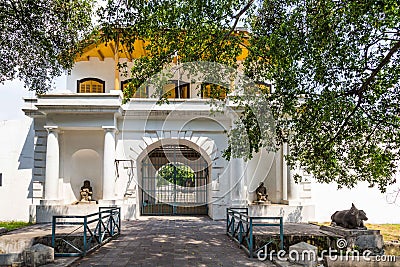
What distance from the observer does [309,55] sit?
8.43 meters

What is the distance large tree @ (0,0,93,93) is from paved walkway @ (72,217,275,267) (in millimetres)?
4633

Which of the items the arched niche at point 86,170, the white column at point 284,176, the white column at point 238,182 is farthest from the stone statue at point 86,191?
the white column at point 284,176

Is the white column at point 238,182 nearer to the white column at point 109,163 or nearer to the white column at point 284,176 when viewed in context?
the white column at point 284,176

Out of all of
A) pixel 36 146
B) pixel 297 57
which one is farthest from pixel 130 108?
pixel 297 57

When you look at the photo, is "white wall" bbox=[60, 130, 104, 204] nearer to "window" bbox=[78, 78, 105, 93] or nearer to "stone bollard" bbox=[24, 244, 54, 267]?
"window" bbox=[78, 78, 105, 93]

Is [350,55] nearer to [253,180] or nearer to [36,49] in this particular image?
[36,49]

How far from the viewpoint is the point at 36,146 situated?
1650cm

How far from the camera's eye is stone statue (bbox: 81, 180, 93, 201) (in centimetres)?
1656

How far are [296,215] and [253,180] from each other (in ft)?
7.20

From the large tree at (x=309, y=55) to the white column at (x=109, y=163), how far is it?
21.1 ft

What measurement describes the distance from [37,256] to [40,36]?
494cm

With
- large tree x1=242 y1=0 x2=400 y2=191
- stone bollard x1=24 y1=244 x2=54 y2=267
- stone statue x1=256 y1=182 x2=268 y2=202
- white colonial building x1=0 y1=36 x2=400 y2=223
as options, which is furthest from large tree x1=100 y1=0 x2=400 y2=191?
stone statue x1=256 y1=182 x2=268 y2=202

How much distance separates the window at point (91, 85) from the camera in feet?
61.5

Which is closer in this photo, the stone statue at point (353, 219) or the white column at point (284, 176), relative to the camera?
the stone statue at point (353, 219)
